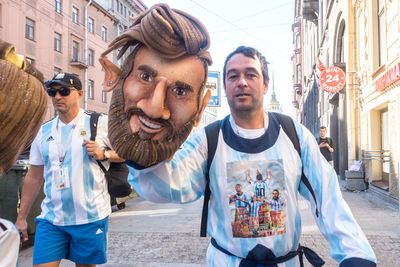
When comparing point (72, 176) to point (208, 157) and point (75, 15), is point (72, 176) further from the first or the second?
point (75, 15)

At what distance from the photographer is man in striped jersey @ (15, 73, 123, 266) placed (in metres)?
2.46

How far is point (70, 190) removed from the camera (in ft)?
8.25

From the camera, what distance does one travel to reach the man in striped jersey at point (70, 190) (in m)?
2.46

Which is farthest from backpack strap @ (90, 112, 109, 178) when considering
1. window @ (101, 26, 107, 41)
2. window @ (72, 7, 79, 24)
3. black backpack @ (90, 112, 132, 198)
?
window @ (101, 26, 107, 41)

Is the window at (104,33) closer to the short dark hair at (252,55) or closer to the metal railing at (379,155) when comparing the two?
the metal railing at (379,155)

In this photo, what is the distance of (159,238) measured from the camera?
5.18 metres

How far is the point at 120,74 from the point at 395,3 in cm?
831

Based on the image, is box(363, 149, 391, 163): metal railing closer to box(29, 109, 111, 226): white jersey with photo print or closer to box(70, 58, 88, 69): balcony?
box(29, 109, 111, 226): white jersey with photo print

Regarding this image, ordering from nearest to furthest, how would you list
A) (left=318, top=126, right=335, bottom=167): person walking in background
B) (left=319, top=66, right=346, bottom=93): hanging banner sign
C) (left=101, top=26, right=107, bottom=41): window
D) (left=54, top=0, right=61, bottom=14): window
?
(left=318, top=126, right=335, bottom=167): person walking in background < (left=319, top=66, right=346, bottom=93): hanging banner sign < (left=54, top=0, right=61, bottom=14): window < (left=101, top=26, right=107, bottom=41): window

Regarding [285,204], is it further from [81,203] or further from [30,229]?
[30,229]

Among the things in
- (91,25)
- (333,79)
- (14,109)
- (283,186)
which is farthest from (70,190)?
(91,25)

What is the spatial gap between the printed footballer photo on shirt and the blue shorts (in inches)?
56.7

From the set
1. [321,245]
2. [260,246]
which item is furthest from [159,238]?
[260,246]

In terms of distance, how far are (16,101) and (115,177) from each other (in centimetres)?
185
